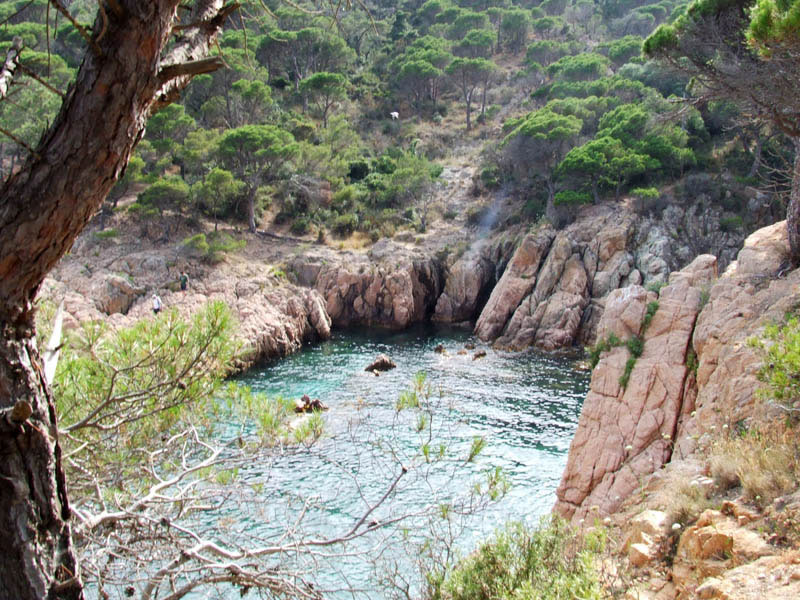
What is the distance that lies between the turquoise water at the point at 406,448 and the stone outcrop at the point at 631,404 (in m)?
1.42

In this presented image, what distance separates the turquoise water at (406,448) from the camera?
7586 millimetres

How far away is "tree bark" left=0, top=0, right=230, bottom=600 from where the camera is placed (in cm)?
216

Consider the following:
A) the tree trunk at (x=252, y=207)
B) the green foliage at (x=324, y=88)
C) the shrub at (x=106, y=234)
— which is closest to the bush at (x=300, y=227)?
the tree trunk at (x=252, y=207)

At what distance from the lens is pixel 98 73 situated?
2221 mm

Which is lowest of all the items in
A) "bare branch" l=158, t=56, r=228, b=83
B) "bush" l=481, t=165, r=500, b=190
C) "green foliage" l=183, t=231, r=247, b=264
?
"bare branch" l=158, t=56, r=228, b=83

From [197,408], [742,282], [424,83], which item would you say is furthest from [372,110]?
[197,408]

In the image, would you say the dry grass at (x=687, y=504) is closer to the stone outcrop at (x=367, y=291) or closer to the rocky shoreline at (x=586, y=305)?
the rocky shoreline at (x=586, y=305)

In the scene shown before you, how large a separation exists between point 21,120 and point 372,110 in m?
27.0

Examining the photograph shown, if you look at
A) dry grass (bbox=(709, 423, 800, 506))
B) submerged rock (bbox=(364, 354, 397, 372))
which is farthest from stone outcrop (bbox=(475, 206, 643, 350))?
dry grass (bbox=(709, 423, 800, 506))

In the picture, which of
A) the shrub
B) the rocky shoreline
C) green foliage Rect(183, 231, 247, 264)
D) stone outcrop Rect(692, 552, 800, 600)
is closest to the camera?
stone outcrop Rect(692, 552, 800, 600)

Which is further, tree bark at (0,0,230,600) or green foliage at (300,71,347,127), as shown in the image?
green foliage at (300,71,347,127)

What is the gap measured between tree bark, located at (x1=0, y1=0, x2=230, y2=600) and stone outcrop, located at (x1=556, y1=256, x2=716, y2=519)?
8.11 m

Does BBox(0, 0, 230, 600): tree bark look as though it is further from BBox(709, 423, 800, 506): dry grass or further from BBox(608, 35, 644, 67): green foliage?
BBox(608, 35, 644, 67): green foliage

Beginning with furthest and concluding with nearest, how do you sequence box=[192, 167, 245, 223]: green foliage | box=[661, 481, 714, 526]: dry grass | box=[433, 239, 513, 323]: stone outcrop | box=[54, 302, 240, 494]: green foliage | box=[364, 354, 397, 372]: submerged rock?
box=[433, 239, 513, 323]: stone outcrop → box=[192, 167, 245, 223]: green foliage → box=[364, 354, 397, 372]: submerged rock → box=[661, 481, 714, 526]: dry grass → box=[54, 302, 240, 494]: green foliage
